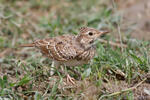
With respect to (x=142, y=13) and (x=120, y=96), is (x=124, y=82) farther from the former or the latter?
(x=142, y=13)

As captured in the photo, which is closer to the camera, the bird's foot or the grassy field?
the grassy field

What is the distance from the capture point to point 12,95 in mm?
4863

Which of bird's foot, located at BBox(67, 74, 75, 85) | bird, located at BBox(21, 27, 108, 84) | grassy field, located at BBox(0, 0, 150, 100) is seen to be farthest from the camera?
bird, located at BBox(21, 27, 108, 84)

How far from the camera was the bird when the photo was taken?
5391 millimetres

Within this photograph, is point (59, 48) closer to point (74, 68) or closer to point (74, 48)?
point (74, 48)

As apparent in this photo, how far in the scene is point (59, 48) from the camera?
5.67 meters

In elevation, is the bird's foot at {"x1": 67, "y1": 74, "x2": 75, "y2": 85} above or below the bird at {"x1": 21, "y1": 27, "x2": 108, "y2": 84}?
below

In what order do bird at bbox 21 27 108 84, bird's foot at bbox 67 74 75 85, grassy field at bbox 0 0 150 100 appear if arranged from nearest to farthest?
grassy field at bbox 0 0 150 100 → bird's foot at bbox 67 74 75 85 → bird at bbox 21 27 108 84

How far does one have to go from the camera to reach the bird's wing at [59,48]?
5445mm

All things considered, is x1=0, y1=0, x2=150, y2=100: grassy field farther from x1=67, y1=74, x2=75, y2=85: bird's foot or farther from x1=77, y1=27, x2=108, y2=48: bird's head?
x1=77, y1=27, x2=108, y2=48: bird's head

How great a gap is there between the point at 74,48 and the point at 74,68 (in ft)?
1.65

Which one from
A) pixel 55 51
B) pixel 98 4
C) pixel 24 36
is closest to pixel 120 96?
pixel 55 51

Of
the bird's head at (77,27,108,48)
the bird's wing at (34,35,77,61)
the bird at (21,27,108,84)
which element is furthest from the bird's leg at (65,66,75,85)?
the bird's head at (77,27,108,48)

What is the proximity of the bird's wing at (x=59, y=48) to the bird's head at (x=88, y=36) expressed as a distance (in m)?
0.19
